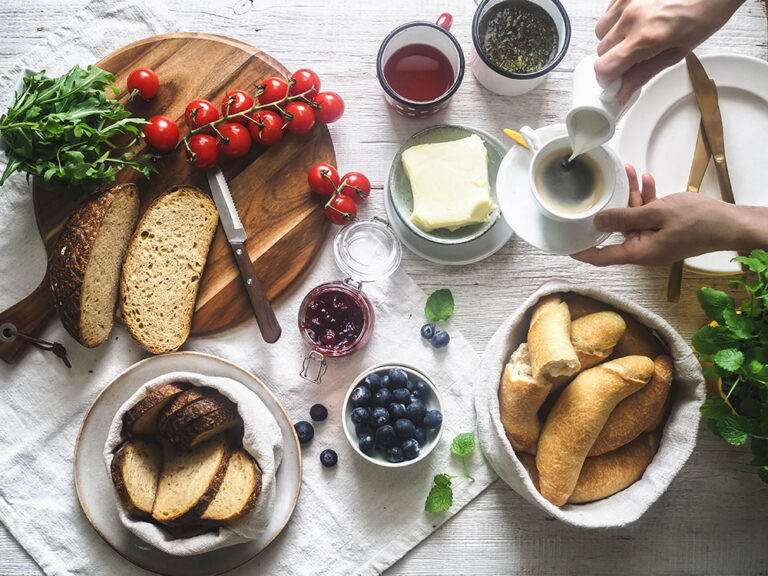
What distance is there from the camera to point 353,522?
6.50 ft

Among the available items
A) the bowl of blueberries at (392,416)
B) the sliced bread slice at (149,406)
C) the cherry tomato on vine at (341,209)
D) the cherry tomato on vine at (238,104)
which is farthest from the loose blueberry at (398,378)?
the cherry tomato on vine at (238,104)

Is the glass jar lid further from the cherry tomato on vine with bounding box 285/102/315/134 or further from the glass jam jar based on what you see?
the cherry tomato on vine with bounding box 285/102/315/134

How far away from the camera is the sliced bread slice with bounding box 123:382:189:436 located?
179 centimetres

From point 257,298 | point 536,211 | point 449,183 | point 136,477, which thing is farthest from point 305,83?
point 136,477

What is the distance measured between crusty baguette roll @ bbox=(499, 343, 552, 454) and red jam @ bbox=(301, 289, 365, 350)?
1.58 feet

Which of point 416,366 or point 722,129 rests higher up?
point 722,129

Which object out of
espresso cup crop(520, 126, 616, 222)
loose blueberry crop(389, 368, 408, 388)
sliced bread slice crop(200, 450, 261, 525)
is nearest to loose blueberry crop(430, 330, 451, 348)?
loose blueberry crop(389, 368, 408, 388)

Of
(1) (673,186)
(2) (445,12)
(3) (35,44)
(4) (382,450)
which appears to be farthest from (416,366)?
(3) (35,44)

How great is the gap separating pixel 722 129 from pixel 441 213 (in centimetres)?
94

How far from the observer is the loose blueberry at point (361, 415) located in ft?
6.15

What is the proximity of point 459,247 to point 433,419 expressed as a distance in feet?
1.82

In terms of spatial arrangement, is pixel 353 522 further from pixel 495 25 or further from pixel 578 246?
pixel 495 25

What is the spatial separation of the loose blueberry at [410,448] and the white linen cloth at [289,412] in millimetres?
132

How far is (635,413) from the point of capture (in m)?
1.83
